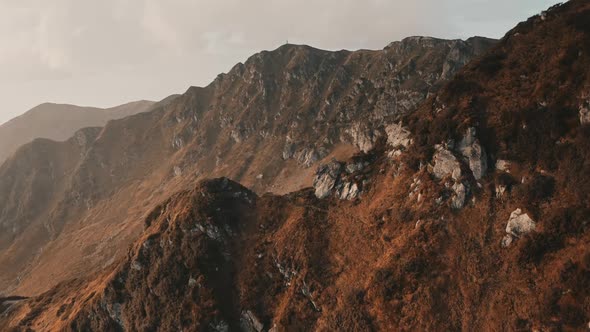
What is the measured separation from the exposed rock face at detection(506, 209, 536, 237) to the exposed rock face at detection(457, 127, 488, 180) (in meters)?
8.32

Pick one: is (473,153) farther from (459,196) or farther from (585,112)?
(585,112)

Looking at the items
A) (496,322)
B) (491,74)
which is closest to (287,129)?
(491,74)

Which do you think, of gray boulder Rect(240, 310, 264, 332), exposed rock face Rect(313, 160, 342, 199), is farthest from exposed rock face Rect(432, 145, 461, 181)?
gray boulder Rect(240, 310, 264, 332)

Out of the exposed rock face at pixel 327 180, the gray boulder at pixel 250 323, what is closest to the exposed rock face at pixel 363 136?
the exposed rock face at pixel 327 180

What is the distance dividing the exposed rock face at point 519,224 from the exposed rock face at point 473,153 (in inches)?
327

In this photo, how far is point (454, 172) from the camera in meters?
54.4

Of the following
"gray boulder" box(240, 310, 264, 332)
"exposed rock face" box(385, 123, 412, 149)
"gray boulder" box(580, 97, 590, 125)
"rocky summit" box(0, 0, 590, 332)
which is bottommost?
"gray boulder" box(240, 310, 264, 332)

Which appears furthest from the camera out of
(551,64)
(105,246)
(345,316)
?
(105,246)

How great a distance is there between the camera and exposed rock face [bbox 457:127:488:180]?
52.5m

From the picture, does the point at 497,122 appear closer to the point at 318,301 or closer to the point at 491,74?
the point at 491,74

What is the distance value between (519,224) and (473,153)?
1332 centimetres

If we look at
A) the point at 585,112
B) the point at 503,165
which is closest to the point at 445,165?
the point at 503,165

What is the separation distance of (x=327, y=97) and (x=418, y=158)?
12655 cm

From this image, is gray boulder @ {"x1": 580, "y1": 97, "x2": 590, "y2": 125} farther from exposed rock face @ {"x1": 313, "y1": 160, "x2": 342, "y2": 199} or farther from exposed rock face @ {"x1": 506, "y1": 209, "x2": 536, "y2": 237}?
exposed rock face @ {"x1": 313, "y1": 160, "x2": 342, "y2": 199}
